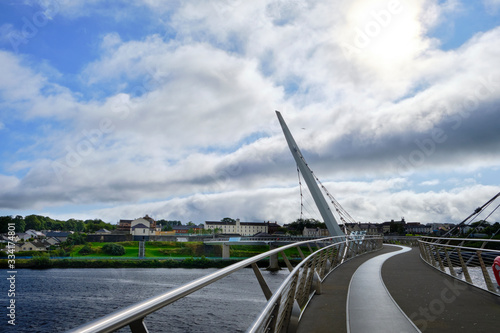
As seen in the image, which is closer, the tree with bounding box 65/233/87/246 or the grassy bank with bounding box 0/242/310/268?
the grassy bank with bounding box 0/242/310/268

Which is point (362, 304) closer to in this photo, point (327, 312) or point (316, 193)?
point (327, 312)

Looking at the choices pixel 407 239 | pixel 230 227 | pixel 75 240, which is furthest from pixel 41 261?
pixel 230 227

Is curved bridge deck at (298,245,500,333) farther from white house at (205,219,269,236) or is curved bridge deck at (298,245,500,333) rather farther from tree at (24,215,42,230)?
white house at (205,219,269,236)

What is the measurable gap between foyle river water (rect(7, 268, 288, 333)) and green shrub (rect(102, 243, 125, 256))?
90.8 ft

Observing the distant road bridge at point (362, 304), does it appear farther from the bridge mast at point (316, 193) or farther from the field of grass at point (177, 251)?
the field of grass at point (177, 251)

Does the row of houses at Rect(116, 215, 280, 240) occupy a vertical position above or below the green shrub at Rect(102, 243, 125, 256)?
above

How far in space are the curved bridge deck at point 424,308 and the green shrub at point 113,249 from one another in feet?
292

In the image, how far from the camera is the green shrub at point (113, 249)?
295ft

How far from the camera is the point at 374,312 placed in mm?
5660

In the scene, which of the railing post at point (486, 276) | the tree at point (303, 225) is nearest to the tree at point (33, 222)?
the tree at point (303, 225)

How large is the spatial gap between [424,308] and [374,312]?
1006mm

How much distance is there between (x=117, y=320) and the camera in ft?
3.75

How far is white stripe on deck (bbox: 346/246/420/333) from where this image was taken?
4742 millimetres

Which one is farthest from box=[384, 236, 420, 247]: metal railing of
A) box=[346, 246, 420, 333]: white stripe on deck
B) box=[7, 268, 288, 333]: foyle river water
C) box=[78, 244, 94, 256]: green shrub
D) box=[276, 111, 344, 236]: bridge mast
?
box=[78, 244, 94, 256]: green shrub
